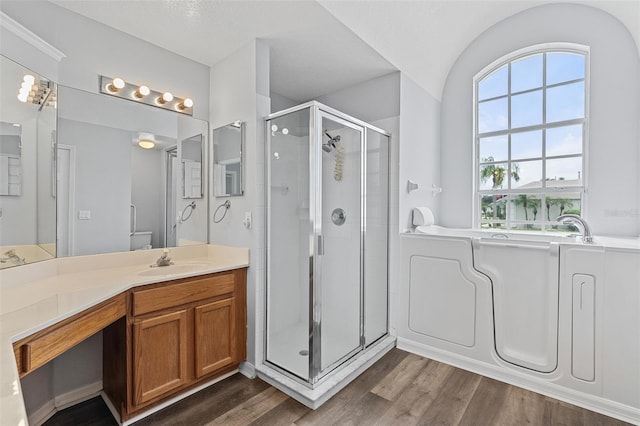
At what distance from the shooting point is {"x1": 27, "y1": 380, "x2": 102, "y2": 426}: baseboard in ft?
5.56

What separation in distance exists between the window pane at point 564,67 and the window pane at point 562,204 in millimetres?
1103

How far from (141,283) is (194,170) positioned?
3.69ft

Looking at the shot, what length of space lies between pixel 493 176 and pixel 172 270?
10.7 ft

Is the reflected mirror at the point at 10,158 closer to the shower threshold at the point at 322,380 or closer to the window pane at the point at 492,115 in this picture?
the shower threshold at the point at 322,380

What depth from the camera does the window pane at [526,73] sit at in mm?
3014

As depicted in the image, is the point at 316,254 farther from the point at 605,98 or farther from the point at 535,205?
the point at 605,98

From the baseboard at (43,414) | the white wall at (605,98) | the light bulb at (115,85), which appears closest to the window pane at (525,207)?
the white wall at (605,98)

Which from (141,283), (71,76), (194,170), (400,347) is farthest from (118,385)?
(400,347)

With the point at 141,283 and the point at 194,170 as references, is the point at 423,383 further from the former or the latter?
the point at 194,170

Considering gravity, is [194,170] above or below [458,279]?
above

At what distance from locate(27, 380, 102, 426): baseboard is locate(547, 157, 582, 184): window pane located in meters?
4.14

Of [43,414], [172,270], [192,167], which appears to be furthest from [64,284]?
[192,167]

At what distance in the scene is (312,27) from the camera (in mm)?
2082

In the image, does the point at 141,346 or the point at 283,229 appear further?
the point at 283,229
